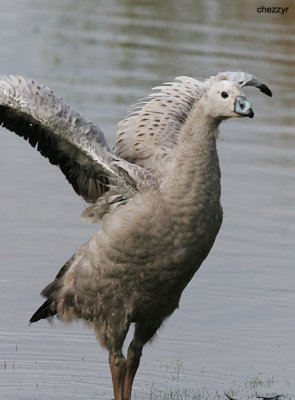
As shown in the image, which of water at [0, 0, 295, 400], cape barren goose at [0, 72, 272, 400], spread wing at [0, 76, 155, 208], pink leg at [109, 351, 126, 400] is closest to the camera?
cape barren goose at [0, 72, 272, 400]

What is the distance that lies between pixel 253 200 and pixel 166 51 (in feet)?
28.4

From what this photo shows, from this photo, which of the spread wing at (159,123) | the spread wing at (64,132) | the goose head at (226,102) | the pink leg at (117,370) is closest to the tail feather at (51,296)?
the pink leg at (117,370)

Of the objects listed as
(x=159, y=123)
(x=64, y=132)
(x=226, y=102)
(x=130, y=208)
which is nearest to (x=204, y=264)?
(x=159, y=123)

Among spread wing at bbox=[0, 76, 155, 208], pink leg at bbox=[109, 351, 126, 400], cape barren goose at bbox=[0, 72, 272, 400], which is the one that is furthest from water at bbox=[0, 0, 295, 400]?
spread wing at bbox=[0, 76, 155, 208]

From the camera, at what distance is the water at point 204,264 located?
10242 mm

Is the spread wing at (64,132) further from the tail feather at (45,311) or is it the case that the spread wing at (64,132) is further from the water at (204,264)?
the water at (204,264)

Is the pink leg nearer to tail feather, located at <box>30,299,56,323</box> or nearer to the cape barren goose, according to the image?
the cape barren goose

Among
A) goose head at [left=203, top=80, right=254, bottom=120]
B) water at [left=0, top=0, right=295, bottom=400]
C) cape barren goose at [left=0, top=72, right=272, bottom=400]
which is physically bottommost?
Answer: water at [left=0, top=0, right=295, bottom=400]

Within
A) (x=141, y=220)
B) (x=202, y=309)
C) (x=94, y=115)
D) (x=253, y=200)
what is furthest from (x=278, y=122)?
(x=141, y=220)

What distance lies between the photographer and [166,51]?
74.0 feet

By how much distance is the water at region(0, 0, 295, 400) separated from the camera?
10242mm

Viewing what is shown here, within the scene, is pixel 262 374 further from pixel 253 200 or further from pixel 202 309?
pixel 253 200

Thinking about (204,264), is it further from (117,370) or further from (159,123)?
(117,370)

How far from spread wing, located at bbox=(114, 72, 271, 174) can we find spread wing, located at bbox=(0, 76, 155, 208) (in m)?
0.31
